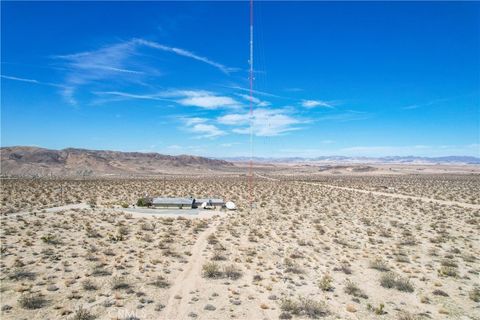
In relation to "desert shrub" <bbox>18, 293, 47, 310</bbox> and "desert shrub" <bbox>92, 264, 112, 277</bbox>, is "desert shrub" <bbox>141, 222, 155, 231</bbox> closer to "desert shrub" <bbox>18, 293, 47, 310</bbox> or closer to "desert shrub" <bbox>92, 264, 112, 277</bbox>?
"desert shrub" <bbox>92, 264, 112, 277</bbox>

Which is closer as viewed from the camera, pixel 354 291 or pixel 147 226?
pixel 354 291

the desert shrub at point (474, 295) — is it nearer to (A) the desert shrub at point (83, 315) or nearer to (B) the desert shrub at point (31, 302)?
(A) the desert shrub at point (83, 315)

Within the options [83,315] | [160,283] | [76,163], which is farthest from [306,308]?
[76,163]

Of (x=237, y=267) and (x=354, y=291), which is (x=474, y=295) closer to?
(x=354, y=291)

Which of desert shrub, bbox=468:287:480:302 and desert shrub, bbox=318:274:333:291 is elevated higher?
desert shrub, bbox=318:274:333:291

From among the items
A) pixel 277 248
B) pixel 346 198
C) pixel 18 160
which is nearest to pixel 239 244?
pixel 277 248

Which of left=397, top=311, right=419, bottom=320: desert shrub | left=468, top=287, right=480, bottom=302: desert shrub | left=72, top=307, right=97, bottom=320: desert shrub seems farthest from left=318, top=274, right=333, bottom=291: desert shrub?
left=72, top=307, right=97, bottom=320: desert shrub

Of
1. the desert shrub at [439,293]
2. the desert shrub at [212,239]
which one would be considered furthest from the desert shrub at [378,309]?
the desert shrub at [212,239]
